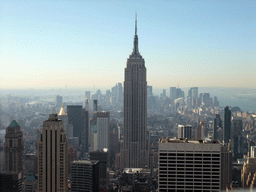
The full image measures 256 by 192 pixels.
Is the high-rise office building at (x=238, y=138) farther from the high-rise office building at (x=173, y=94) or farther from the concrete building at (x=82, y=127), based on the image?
the concrete building at (x=82, y=127)

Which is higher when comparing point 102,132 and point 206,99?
point 206,99

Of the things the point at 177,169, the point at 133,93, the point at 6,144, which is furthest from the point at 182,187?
the point at 133,93

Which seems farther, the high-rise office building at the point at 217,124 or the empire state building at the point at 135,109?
the empire state building at the point at 135,109

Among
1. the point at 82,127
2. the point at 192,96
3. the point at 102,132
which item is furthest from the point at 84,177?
the point at 102,132

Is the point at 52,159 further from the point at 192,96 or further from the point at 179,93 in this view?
the point at 179,93

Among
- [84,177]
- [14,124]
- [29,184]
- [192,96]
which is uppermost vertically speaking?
[192,96]

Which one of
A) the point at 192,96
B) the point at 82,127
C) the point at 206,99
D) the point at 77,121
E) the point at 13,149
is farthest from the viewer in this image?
the point at 82,127

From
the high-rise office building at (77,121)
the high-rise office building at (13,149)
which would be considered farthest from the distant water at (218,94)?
the high-rise office building at (77,121)

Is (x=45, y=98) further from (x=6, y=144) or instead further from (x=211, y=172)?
(x=211, y=172)
